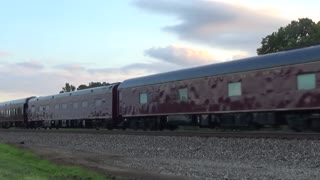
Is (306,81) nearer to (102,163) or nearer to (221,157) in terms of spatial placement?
(221,157)

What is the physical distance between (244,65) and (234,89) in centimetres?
131

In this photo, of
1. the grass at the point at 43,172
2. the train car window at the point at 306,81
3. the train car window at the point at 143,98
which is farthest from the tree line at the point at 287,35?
the grass at the point at 43,172

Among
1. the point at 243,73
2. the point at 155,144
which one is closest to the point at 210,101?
the point at 243,73

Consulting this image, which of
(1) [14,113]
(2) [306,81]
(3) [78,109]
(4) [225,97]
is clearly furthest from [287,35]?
(2) [306,81]

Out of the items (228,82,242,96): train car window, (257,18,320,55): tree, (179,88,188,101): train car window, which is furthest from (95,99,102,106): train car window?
(257,18,320,55): tree

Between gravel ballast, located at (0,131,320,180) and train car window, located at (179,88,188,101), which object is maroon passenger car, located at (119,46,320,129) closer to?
train car window, located at (179,88,188,101)

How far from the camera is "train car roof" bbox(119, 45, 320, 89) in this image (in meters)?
19.8

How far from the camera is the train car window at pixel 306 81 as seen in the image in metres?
19.4

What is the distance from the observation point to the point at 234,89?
23.3 metres

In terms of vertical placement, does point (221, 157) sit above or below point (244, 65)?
below

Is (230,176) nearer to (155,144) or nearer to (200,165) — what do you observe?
(200,165)

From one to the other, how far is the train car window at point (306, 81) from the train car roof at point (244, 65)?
2.06 feet

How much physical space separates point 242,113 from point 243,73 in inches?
77.0

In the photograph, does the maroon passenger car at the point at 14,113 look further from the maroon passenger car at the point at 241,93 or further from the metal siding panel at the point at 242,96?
the metal siding panel at the point at 242,96
